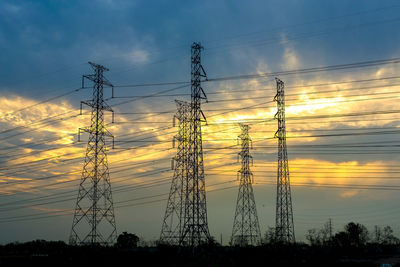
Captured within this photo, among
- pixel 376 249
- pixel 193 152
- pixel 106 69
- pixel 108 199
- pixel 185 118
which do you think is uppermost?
pixel 106 69

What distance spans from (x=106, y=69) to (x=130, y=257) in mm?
26287

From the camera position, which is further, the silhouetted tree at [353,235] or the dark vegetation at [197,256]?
the silhouetted tree at [353,235]

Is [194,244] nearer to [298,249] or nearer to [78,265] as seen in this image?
[298,249]

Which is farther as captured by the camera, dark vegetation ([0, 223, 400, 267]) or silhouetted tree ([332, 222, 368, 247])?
silhouetted tree ([332, 222, 368, 247])

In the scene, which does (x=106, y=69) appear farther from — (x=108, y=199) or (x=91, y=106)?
(x=108, y=199)

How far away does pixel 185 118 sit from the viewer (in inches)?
2379

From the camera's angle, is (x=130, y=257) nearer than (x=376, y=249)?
Yes

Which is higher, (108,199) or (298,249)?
(108,199)

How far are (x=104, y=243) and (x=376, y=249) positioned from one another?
86.2 metres

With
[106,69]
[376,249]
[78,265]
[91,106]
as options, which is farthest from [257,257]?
[376,249]

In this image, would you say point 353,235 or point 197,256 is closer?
point 197,256

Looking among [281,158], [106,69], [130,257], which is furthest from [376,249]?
[106,69]

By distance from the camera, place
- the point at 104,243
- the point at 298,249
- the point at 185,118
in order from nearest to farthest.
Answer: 1. the point at 298,249
2. the point at 104,243
3. the point at 185,118

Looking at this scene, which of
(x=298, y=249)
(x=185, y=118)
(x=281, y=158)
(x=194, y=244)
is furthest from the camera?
(x=185, y=118)
